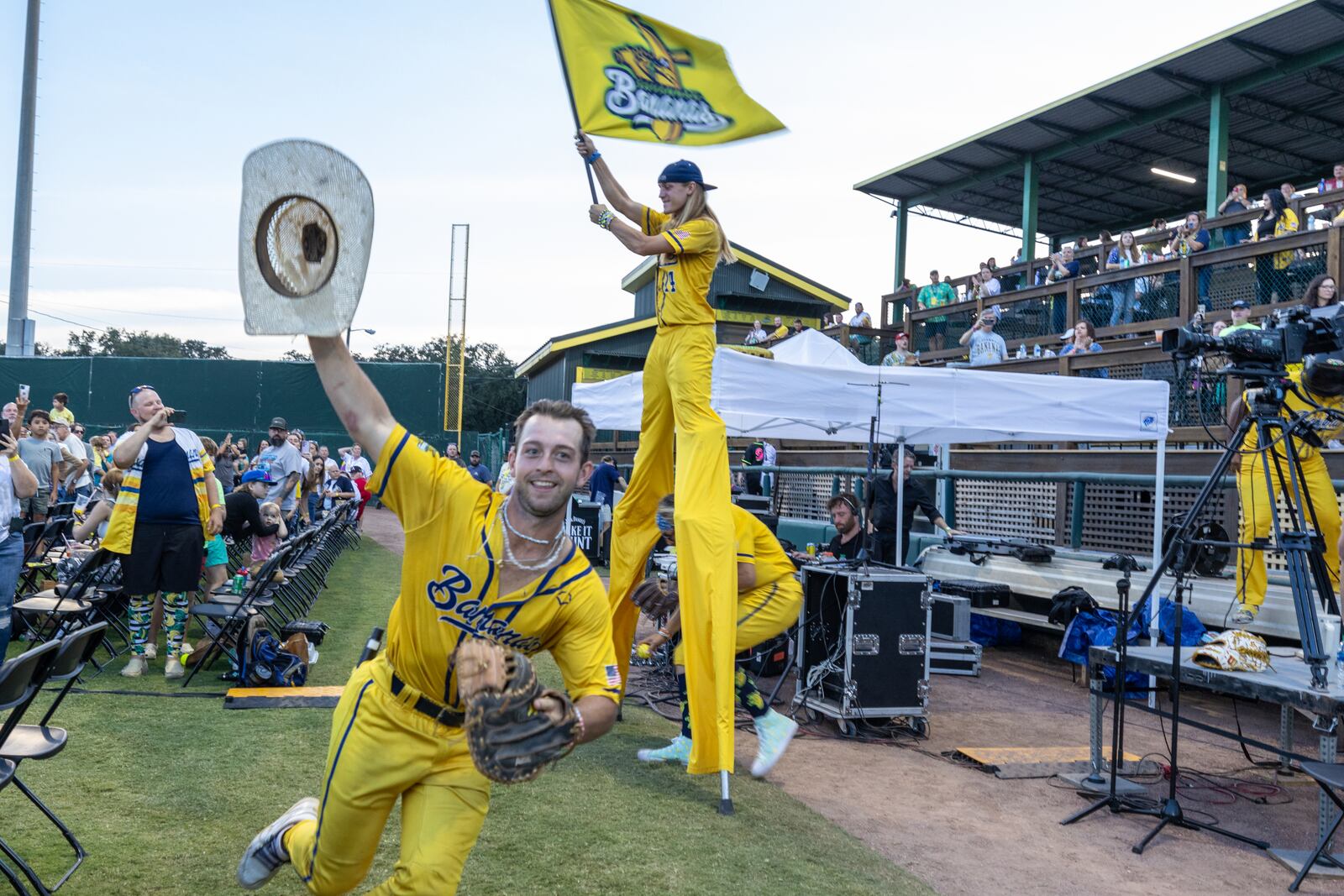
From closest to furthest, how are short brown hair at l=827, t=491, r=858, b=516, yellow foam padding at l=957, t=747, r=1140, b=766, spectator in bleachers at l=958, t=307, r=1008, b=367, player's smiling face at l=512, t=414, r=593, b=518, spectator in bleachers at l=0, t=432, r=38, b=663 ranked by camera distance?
player's smiling face at l=512, t=414, r=593, b=518 → spectator in bleachers at l=0, t=432, r=38, b=663 → yellow foam padding at l=957, t=747, r=1140, b=766 → short brown hair at l=827, t=491, r=858, b=516 → spectator in bleachers at l=958, t=307, r=1008, b=367

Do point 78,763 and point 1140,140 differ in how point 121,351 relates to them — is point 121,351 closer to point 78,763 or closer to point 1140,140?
point 1140,140

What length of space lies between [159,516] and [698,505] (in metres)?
4.48

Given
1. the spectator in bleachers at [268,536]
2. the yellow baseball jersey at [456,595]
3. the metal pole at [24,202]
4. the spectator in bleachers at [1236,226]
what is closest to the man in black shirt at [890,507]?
the spectator in bleachers at [1236,226]

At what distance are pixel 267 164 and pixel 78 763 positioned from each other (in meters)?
4.24

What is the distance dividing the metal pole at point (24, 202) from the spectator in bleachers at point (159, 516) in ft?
37.5

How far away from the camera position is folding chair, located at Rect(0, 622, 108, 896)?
378cm

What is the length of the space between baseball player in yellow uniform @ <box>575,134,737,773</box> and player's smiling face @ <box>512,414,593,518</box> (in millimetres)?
2204

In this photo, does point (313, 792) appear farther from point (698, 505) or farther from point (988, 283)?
point (988, 283)

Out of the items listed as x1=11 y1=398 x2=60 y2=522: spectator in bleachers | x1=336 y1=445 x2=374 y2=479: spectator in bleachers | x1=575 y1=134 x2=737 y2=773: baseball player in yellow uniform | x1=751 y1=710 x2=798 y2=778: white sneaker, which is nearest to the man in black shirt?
x1=751 y1=710 x2=798 y2=778: white sneaker

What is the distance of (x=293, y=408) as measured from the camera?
29.9m

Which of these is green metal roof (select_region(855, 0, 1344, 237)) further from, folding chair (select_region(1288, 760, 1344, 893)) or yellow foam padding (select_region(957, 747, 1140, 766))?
folding chair (select_region(1288, 760, 1344, 893))

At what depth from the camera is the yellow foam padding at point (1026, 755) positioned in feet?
21.3

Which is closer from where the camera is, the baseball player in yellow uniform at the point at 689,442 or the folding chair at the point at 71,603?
the baseball player in yellow uniform at the point at 689,442

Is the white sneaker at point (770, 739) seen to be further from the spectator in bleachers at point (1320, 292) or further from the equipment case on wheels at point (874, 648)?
the spectator in bleachers at point (1320, 292)
